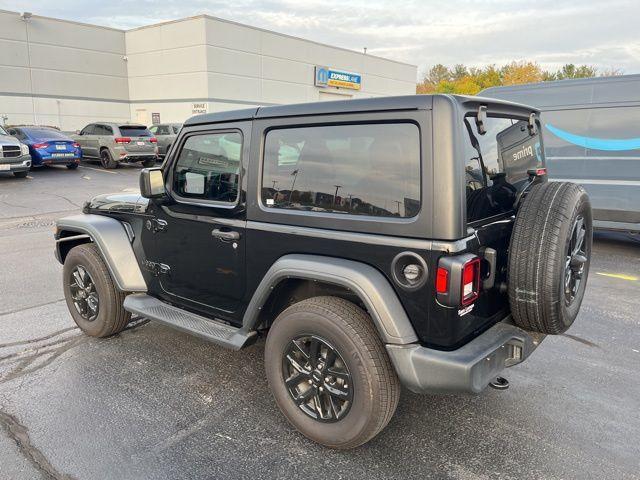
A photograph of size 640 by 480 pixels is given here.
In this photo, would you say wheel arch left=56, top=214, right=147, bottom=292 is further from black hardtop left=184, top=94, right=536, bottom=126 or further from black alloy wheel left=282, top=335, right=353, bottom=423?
black alloy wheel left=282, top=335, right=353, bottom=423

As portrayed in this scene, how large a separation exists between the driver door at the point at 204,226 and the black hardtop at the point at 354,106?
0.30ft

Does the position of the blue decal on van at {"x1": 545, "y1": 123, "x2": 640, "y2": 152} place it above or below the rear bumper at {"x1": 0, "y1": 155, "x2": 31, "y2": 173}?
below

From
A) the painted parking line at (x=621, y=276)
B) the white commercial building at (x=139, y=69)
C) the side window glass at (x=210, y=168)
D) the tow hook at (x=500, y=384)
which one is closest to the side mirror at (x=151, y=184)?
the side window glass at (x=210, y=168)

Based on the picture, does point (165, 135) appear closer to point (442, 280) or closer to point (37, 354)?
point (37, 354)

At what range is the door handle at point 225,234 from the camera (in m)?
3.04

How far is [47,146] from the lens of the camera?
53.6ft

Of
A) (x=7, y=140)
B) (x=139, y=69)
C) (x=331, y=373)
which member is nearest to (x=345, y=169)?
(x=331, y=373)

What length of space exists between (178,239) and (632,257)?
21.5ft

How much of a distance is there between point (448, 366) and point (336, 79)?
3314 centimetres

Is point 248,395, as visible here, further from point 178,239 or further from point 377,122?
point 377,122

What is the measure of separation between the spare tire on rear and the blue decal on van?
16.3 feet

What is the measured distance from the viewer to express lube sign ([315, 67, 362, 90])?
32.2 metres

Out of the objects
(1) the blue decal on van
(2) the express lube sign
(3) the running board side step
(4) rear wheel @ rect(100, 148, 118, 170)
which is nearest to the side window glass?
(3) the running board side step

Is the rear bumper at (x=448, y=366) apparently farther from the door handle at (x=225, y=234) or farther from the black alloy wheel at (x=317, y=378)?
the door handle at (x=225, y=234)
